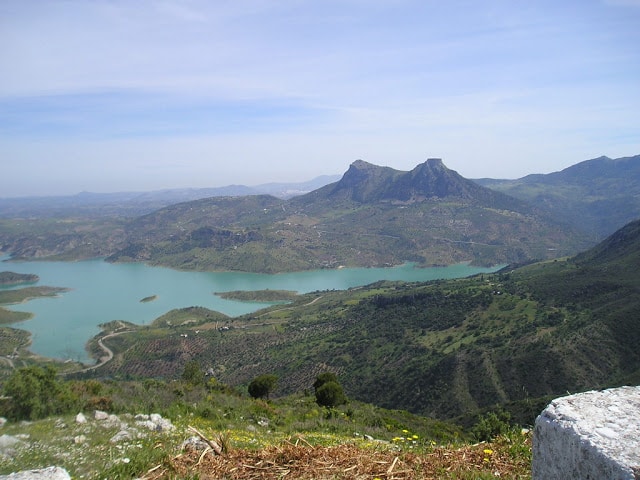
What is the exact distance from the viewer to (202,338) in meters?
73.6

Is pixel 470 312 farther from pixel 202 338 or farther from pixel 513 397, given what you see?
pixel 202 338

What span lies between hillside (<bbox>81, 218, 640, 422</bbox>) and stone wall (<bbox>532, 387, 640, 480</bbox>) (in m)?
24.7

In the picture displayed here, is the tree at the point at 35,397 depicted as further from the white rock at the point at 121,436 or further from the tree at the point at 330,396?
the tree at the point at 330,396

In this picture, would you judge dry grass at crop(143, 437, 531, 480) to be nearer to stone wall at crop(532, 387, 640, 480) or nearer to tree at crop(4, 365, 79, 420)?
stone wall at crop(532, 387, 640, 480)

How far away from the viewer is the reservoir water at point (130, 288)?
3499 inches

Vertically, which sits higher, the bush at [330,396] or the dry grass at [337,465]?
the dry grass at [337,465]

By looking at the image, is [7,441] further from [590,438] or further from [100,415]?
[590,438]

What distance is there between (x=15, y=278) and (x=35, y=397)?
16763 cm

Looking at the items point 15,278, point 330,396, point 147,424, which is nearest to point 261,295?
point 15,278

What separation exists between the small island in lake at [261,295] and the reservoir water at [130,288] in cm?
291

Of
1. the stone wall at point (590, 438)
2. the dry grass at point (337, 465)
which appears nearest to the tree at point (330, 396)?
the dry grass at point (337, 465)

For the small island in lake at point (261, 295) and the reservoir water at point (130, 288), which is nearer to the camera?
the reservoir water at point (130, 288)

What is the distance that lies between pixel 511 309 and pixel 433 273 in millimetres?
96459

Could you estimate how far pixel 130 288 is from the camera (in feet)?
440
